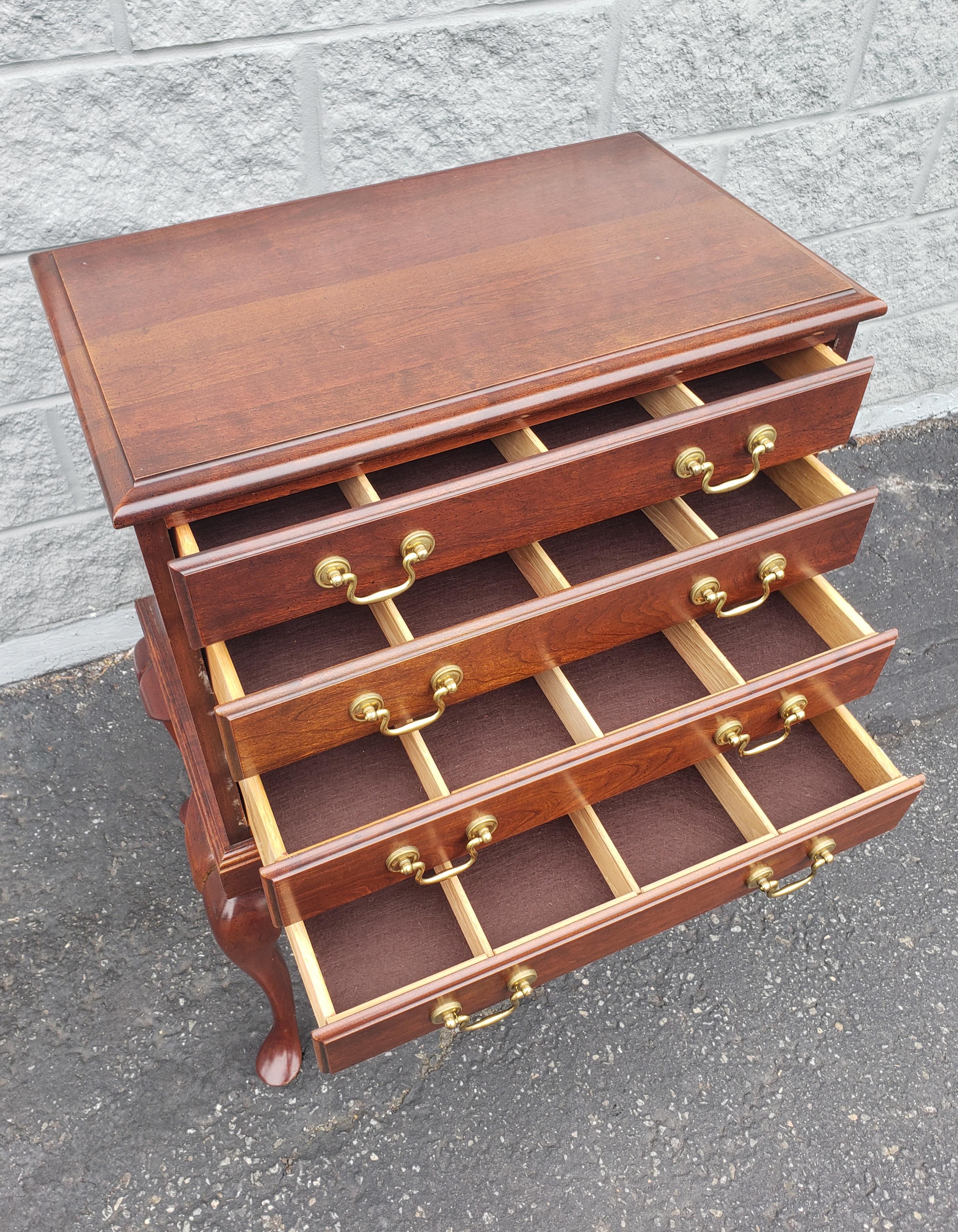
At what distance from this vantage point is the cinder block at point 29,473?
1.47 metres

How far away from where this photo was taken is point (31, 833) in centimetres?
157

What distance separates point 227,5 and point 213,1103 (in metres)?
1.40

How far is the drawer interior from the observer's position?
1.01m

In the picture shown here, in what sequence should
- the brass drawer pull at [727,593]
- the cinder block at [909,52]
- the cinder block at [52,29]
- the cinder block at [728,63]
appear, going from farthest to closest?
1. the cinder block at [909,52]
2. the cinder block at [728,63]
3. the cinder block at [52,29]
4. the brass drawer pull at [727,593]

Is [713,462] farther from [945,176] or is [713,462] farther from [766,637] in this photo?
[945,176]

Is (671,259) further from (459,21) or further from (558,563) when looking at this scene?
(459,21)

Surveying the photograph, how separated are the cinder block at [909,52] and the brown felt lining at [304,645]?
52.1 inches

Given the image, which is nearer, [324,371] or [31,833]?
[324,371]

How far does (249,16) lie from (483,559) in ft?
2.52

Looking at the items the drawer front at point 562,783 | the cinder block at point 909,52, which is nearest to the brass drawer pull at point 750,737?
the drawer front at point 562,783

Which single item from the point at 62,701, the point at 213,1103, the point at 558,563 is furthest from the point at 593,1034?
the point at 62,701

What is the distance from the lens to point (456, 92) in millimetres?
1405

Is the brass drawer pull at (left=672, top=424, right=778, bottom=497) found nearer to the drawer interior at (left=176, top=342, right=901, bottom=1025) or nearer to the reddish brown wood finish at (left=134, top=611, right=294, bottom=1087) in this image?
the drawer interior at (left=176, top=342, right=901, bottom=1025)

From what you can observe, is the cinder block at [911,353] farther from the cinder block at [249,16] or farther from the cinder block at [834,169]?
the cinder block at [249,16]
